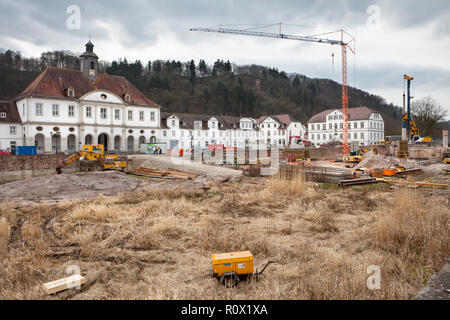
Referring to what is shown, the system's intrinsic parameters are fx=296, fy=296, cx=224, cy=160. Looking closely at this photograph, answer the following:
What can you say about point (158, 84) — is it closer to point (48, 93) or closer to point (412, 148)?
point (48, 93)

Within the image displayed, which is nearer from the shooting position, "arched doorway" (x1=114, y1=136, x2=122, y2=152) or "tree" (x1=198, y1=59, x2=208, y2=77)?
"arched doorway" (x1=114, y1=136, x2=122, y2=152)

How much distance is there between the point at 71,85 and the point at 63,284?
160ft

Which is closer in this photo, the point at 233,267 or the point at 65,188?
the point at 233,267

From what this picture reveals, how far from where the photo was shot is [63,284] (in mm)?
4945

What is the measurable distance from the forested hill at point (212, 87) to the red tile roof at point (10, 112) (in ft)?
78.3

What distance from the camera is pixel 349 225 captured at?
906cm

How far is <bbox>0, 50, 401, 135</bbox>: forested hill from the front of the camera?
254ft

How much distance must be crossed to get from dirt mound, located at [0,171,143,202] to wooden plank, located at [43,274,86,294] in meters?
13.2

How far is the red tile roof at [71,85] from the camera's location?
1703 inches

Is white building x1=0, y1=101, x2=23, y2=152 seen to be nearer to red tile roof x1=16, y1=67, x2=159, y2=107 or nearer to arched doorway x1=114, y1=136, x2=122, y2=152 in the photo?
red tile roof x1=16, y1=67, x2=159, y2=107

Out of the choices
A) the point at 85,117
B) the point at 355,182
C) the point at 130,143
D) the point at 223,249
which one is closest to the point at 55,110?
the point at 85,117

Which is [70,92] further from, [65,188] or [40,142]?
[65,188]

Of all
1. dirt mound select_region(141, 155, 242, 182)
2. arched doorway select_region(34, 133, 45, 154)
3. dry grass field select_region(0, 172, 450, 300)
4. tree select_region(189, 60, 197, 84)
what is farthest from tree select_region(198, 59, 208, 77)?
dry grass field select_region(0, 172, 450, 300)

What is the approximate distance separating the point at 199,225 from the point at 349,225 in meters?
4.62
